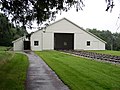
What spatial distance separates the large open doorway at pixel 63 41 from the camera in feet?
194

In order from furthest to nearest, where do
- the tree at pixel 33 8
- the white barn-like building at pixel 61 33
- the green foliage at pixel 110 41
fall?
the green foliage at pixel 110 41 < the white barn-like building at pixel 61 33 < the tree at pixel 33 8

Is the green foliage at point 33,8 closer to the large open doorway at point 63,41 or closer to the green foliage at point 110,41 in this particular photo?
the large open doorway at point 63,41

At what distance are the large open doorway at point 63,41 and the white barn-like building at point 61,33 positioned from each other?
0.58 meters

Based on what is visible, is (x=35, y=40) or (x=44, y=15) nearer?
(x=44, y=15)

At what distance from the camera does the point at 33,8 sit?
1394 centimetres

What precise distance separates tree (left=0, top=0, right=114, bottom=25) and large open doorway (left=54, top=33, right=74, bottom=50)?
4328 centimetres

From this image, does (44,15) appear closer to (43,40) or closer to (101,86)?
(101,86)

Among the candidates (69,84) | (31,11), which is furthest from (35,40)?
(69,84)

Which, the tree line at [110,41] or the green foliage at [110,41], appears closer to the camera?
the tree line at [110,41]

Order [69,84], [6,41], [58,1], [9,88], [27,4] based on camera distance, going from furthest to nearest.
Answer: [6,41] < [27,4] < [58,1] < [69,84] < [9,88]

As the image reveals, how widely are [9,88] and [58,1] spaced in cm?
492

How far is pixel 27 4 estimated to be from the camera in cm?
1384

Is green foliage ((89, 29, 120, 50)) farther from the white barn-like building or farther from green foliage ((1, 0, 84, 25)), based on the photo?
green foliage ((1, 0, 84, 25))

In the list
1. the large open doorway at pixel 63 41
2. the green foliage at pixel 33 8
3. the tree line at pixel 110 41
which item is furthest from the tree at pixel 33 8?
the tree line at pixel 110 41
